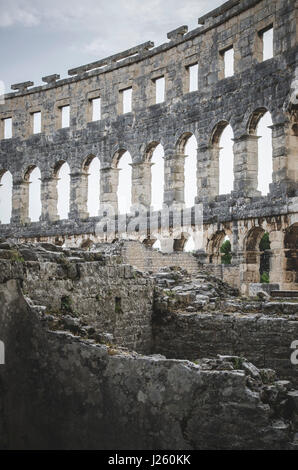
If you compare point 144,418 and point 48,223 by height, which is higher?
point 48,223

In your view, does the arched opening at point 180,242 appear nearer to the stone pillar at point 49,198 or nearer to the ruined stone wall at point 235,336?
the stone pillar at point 49,198

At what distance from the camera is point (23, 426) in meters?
7.01

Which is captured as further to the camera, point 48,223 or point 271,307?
point 48,223

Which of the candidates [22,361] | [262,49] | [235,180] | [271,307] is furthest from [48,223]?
[22,361]

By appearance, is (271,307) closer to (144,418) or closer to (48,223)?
(144,418)

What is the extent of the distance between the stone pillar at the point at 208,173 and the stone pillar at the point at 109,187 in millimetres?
5182

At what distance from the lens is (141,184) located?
81.0 ft

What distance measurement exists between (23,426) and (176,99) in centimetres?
1839

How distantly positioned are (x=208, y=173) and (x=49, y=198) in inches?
367

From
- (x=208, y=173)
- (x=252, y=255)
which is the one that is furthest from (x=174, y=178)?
(x=252, y=255)

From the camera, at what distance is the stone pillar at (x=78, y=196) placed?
26859mm

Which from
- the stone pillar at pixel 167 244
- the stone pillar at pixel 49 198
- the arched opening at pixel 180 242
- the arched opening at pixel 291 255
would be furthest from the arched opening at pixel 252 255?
the stone pillar at pixel 49 198

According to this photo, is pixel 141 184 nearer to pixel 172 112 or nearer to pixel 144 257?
pixel 172 112

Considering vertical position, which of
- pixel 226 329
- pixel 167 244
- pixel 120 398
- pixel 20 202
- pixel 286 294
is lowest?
pixel 120 398
